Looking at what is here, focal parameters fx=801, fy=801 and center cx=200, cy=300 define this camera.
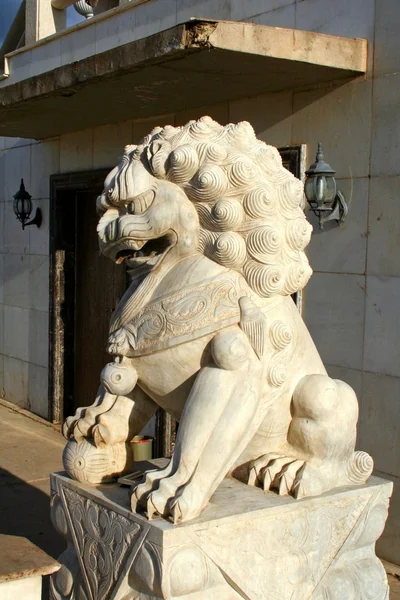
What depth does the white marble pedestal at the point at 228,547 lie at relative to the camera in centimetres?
240

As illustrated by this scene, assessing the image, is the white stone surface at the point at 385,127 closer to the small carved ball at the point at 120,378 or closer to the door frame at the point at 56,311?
→ the small carved ball at the point at 120,378

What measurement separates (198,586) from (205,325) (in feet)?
2.63

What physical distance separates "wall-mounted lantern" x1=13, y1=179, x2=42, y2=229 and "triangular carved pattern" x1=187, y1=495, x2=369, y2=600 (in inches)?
216

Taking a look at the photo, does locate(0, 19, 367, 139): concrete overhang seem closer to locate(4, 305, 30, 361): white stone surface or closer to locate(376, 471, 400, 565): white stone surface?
locate(376, 471, 400, 565): white stone surface

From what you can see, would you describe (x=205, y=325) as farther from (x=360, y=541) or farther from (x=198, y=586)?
(x=360, y=541)

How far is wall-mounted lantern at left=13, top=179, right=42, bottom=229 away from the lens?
7.56 meters

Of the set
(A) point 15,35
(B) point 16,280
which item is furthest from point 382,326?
(A) point 15,35

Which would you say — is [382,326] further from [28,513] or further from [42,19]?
[42,19]

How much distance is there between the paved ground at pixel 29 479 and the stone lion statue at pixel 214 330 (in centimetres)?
116

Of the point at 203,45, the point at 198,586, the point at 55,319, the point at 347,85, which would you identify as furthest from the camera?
the point at 55,319

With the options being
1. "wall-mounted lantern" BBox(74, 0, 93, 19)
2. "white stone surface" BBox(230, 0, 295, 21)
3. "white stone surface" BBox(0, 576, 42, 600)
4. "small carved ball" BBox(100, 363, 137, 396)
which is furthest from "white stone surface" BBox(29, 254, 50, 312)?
"small carved ball" BBox(100, 363, 137, 396)

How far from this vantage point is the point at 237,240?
2.62 metres

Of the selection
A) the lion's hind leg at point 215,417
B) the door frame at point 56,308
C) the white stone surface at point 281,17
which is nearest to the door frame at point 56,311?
the door frame at point 56,308

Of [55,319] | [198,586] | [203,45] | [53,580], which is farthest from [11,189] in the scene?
[198,586]
